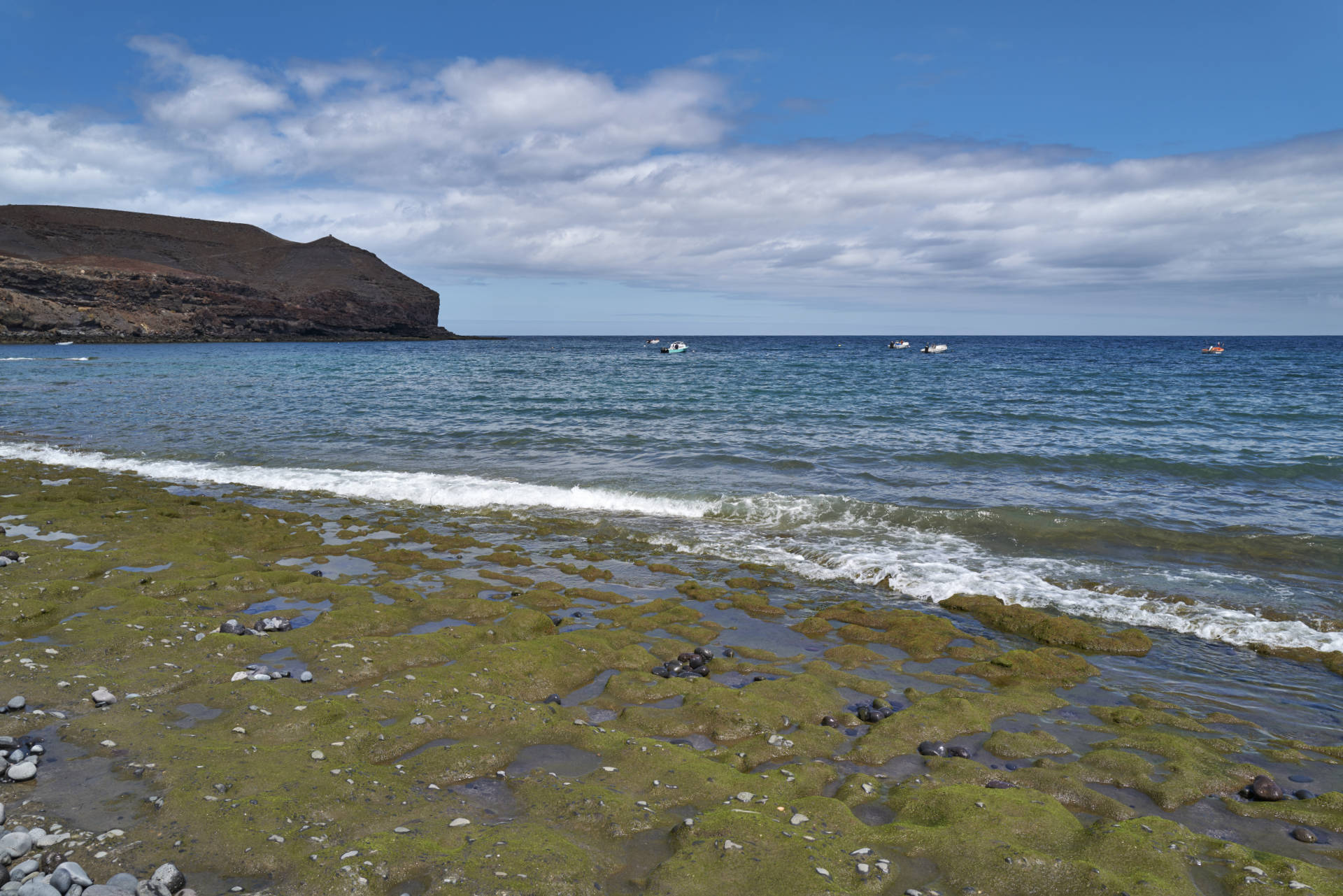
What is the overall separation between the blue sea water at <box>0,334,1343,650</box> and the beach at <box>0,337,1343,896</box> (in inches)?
6.7

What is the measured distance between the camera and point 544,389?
155ft

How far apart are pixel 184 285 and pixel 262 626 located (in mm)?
148567

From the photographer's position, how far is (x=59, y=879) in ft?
13.3

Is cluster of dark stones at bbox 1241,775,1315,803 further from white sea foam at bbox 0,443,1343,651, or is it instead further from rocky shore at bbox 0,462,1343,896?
white sea foam at bbox 0,443,1343,651

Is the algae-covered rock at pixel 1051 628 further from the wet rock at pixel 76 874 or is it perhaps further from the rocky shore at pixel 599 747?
the wet rock at pixel 76 874

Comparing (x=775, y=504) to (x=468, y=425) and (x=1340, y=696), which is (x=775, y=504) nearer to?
(x=1340, y=696)

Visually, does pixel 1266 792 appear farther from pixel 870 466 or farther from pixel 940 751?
pixel 870 466

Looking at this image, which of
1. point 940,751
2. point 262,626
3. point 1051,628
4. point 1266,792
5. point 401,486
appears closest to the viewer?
point 1266,792

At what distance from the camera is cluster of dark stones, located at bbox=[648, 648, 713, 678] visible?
26.7 feet

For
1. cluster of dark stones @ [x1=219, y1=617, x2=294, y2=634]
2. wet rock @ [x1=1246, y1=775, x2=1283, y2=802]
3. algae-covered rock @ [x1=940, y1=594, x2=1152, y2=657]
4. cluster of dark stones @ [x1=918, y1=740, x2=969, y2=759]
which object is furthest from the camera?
algae-covered rock @ [x1=940, y1=594, x2=1152, y2=657]

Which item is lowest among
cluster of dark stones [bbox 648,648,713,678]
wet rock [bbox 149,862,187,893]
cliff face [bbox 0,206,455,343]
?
cluster of dark stones [bbox 648,648,713,678]

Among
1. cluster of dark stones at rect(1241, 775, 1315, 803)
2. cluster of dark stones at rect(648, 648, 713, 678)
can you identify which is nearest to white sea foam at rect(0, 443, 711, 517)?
cluster of dark stones at rect(648, 648, 713, 678)

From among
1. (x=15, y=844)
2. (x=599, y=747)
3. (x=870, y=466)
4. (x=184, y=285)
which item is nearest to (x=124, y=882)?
(x=15, y=844)

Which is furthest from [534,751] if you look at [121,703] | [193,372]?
[193,372]
